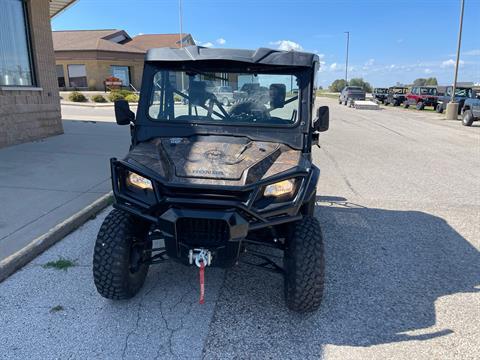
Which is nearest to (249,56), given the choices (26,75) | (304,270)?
(304,270)

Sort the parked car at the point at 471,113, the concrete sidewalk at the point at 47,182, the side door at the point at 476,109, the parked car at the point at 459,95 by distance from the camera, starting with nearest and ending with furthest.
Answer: the concrete sidewalk at the point at 47,182, the side door at the point at 476,109, the parked car at the point at 471,113, the parked car at the point at 459,95

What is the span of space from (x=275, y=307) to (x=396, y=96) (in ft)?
123

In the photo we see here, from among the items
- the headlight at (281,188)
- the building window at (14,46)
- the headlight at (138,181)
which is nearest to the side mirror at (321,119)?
the headlight at (281,188)

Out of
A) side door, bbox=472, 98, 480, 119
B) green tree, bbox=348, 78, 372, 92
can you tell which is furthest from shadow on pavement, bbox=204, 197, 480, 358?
green tree, bbox=348, 78, 372, 92

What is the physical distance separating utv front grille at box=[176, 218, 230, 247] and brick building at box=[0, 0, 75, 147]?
745 centimetres

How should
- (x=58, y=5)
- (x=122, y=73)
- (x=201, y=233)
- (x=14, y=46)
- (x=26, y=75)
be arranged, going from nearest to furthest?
(x=201, y=233) → (x=14, y=46) → (x=26, y=75) → (x=58, y=5) → (x=122, y=73)

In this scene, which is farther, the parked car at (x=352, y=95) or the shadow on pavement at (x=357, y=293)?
the parked car at (x=352, y=95)

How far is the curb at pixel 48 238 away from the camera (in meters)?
3.57

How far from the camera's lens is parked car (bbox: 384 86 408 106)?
Result: 3656 centimetres

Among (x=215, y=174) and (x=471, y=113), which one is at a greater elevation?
(x=215, y=174)

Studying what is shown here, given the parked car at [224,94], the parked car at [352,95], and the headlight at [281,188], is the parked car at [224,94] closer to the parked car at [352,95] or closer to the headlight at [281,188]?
the headlight at [281,188]

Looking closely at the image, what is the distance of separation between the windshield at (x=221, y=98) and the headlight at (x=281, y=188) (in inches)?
36.9

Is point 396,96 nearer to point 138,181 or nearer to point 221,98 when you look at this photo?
point 221,98

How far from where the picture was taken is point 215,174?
9.09 ft
